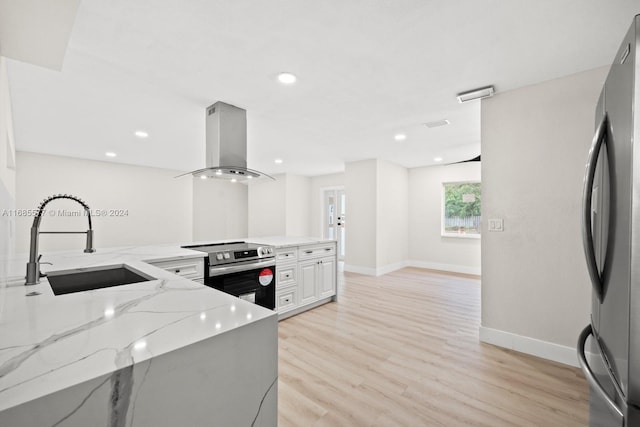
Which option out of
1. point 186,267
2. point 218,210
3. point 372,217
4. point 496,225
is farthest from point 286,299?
point 218,210

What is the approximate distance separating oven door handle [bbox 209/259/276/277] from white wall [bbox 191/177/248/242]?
525 cm

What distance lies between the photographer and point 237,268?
274 cm

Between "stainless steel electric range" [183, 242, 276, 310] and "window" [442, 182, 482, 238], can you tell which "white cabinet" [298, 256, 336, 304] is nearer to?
"stainless steel electric range" [183, 242, 276, 310]

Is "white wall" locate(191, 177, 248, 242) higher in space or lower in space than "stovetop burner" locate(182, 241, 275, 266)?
higher

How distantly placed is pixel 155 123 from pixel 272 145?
1.70 meters

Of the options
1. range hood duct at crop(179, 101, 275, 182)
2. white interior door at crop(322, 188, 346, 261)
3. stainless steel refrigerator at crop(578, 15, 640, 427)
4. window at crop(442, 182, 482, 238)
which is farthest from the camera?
white interior door at crop(322, 188, 346, 261)

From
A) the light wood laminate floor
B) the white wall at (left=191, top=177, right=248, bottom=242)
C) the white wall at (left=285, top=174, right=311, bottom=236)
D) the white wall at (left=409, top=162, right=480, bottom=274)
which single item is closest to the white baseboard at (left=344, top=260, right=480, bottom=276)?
the white wall at (left=409, top=162, right=480, bottom=274)

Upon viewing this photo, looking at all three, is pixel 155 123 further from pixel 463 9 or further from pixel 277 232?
pixel 277 232

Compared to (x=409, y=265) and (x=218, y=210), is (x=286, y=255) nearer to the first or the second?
(x=409, y=265)

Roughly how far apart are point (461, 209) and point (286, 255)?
4.46 metres

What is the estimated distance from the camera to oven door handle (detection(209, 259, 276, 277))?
8.54 feet

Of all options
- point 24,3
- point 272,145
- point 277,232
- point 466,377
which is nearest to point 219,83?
point 24,3

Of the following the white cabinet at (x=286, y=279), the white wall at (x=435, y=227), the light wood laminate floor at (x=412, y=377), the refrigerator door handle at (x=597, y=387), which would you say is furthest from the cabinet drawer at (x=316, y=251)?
the white wall at (x=435, y=227)

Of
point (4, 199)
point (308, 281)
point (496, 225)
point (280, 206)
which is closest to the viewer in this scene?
point (4, 199)
